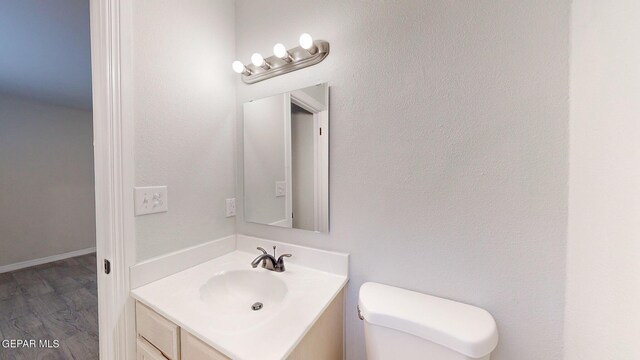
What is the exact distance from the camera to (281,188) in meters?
1.22

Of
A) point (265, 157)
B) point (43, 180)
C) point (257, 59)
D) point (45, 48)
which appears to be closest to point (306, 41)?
point (257, 59)

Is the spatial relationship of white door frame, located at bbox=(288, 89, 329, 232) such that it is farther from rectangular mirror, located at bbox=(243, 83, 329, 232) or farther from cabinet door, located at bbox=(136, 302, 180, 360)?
cabinet door, located at bbox=(136, 302, 180, 360)

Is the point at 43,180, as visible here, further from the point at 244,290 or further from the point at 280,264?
the point at 280,264

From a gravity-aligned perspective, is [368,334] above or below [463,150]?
below

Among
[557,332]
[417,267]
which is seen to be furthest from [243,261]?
[557,332]

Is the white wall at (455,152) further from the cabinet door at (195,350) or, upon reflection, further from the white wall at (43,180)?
the white wall at (43,180)

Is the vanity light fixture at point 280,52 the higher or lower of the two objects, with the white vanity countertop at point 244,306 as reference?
higher

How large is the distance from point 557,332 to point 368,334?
586 mm

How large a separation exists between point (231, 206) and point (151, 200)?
44 centimetres

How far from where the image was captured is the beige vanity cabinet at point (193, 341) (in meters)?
0.67

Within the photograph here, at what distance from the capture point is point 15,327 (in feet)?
5.73

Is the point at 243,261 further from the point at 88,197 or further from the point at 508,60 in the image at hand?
the point at 88,197

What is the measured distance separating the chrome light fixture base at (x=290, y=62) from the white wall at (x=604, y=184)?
86 cm

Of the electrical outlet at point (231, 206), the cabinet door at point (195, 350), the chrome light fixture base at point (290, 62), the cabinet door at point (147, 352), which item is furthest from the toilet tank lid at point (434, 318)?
the chrome light fixture base at point (290, 62)
